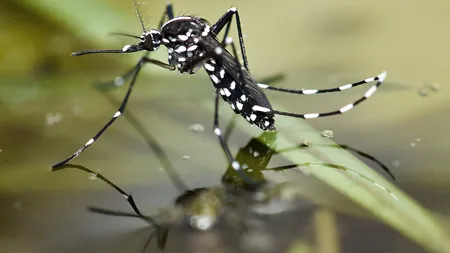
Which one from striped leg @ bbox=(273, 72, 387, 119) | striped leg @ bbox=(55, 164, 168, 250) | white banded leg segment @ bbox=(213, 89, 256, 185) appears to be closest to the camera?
striped leg @ bbox=(55, 164, 168, 250)

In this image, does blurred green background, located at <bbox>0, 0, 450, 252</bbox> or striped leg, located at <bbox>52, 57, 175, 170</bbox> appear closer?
blurred green background, located at <bbox>0, 0, 450, 252</bbox>

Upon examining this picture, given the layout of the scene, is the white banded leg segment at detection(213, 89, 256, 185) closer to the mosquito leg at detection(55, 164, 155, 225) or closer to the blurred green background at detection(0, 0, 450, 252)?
the blurred green background at detection(0, 0, 450, 252)

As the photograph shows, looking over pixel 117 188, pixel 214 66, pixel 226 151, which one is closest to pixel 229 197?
pixel 226 151

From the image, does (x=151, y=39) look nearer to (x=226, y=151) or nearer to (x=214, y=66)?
(x=214, y=66)

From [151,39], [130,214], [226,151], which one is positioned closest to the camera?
[130,214]

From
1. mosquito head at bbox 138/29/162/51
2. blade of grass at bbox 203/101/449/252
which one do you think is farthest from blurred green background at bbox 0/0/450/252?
mosquito head at bbox 138/29/162/51

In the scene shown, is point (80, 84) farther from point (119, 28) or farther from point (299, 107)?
point (299, 107)

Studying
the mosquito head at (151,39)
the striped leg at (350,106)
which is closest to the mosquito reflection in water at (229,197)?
the striped leg at (350,106)

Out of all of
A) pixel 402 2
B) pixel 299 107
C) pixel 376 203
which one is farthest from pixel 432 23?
pixel 376 203
